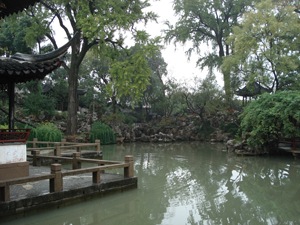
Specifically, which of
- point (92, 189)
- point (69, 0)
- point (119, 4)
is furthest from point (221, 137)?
point (92, 189)

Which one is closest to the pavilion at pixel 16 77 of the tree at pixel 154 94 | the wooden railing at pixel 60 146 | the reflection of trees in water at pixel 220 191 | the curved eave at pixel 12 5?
the curved eave at pixel 12 5

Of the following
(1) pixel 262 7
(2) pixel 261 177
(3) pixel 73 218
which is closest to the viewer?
(3) pixel 73 218

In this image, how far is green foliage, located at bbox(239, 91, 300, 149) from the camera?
46.2 feet

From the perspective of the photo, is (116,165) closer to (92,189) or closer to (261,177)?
Result: (92,189)

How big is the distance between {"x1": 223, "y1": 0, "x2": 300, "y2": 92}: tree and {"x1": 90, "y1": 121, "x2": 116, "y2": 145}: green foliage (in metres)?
9.02

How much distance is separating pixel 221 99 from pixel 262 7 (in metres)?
7.31

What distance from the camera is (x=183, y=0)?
95.9 ft

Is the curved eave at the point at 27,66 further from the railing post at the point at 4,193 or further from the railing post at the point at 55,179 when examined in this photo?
the railing post at the point at 4,193

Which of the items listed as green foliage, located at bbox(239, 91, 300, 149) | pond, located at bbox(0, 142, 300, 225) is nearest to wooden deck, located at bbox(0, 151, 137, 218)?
pond, located at bbox(0, 142, 300, 225)

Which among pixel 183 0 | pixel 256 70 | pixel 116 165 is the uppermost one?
pixel 183 0

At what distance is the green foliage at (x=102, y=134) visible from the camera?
21375 mm

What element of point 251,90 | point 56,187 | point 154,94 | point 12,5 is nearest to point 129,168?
point 56,187

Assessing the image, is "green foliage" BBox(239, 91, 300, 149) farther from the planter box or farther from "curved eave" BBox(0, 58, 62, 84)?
A: the planter box

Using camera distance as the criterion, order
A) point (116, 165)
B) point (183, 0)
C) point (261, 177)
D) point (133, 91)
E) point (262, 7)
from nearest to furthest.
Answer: point (116, 165) < point (261, 177) < point (133, 91) < point (262, 7) < point (183, 0)
